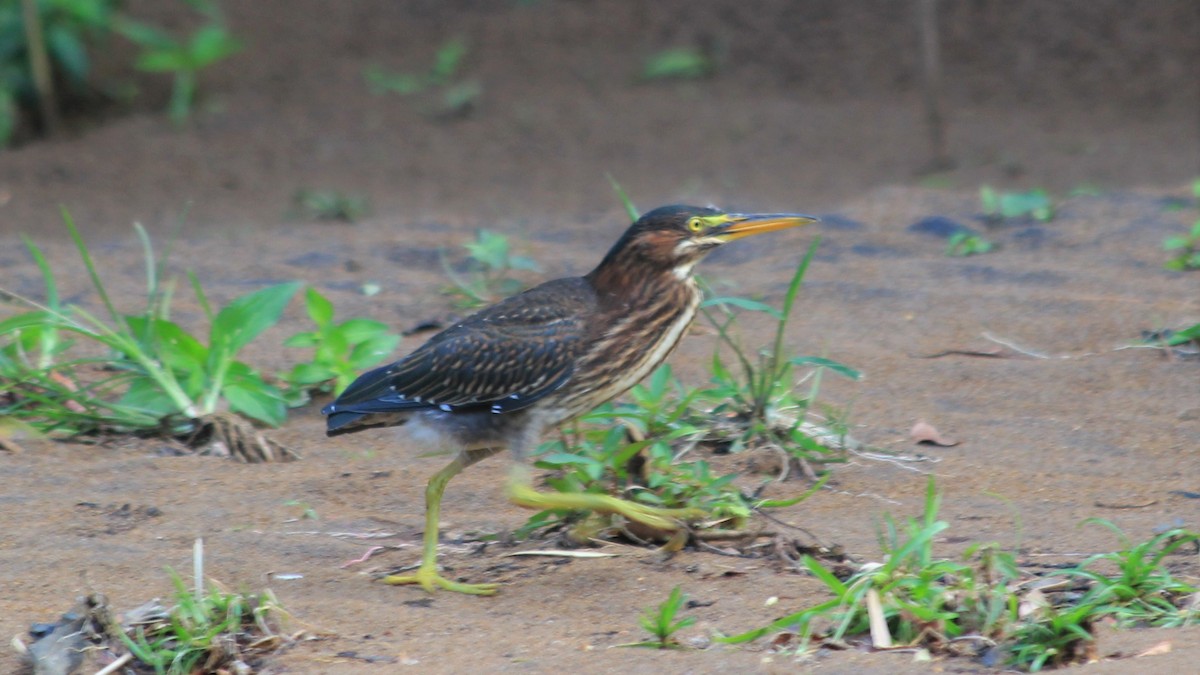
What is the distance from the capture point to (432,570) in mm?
3979

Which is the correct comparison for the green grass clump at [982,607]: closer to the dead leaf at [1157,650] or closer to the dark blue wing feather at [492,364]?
the dead leaf at [1157,650]

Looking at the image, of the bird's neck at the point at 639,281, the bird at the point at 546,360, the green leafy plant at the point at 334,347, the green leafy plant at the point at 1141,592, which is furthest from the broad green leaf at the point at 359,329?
the green leafy plant at the point at 1141,592

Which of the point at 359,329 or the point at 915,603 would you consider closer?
the point at 915,603

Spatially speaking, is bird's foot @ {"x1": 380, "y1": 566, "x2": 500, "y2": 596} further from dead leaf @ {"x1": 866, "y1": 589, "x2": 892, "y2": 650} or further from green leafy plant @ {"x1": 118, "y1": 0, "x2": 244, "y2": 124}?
green leafy plant @ {"x1": 118, "y1": 0, "x2": 244, "y2": 124}

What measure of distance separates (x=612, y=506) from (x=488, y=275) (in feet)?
10.2

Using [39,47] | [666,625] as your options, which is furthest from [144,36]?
[666,625]

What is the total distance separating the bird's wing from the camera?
14.0ft

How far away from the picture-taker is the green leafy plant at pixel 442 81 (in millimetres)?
11398

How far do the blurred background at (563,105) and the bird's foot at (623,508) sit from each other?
15.3 feet

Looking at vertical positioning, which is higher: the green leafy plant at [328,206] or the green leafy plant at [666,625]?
the green leafy plant at [328,206]

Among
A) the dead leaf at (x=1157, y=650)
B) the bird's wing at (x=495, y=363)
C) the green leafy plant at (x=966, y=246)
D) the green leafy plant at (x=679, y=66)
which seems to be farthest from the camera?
the green leafy plant at (x=679, y=66)

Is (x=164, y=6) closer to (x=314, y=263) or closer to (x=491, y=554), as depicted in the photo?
(x=314, y=263)

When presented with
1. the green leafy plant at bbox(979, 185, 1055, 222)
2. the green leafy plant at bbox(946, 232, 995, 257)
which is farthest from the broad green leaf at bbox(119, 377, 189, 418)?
the green leafy plant at bbox(979, 185, 1055, 222)

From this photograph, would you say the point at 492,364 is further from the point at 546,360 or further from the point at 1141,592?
the point at 1141,592
